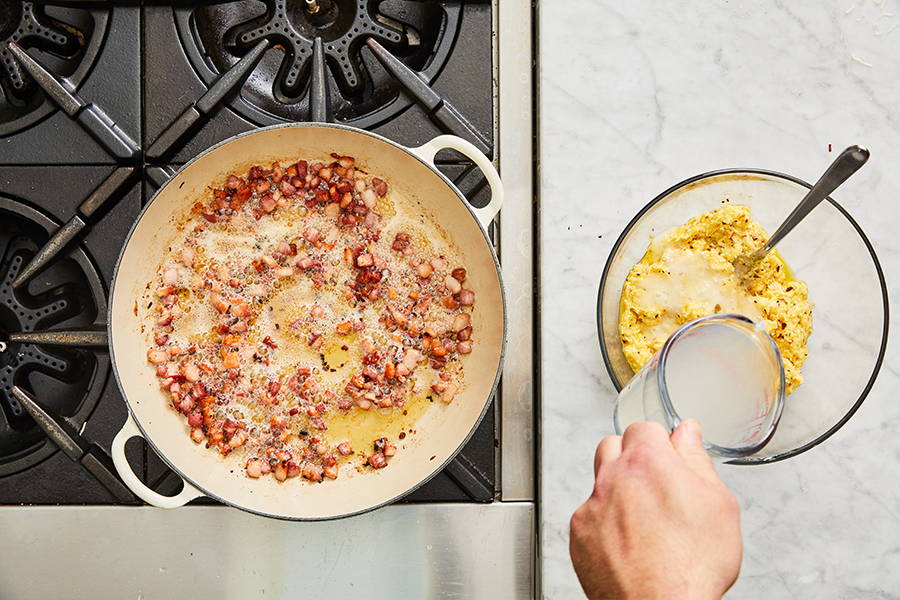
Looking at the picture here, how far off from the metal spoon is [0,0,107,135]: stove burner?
2.53ft

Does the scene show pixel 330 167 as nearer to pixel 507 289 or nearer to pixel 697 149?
pixel 507 289

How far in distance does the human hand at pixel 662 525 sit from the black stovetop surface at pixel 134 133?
0.28 m

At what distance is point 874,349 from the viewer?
805 millimetres

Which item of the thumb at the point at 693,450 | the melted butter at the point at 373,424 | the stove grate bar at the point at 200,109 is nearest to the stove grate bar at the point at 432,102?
the stove grate bar at the point at 200,109

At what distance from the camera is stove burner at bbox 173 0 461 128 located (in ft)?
2.94

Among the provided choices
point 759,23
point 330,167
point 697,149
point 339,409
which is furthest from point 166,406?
point 759,23

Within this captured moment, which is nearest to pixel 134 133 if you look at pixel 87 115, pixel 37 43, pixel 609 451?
pixel 87 115

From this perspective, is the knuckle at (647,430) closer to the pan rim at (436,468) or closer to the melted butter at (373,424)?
the pan rim at (436,468)

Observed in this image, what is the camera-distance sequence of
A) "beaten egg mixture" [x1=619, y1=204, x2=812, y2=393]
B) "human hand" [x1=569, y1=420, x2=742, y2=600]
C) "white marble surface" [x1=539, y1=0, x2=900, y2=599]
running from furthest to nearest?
"white marble surface" [x1=539, y1=0, x2=900, y2=599], "beaten egg mixture" [x1=619, y1=204, x2=812, y2=393], "human hand" [x1=569, y1=420, x2=742, y2=600]

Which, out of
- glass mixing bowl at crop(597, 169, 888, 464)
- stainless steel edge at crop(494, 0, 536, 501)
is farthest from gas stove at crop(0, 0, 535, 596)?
glass mixing bowl at crop(597, 169, 888, 464)

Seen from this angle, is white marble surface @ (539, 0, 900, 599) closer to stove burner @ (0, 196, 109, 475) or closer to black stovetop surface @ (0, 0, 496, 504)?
black stovetop surface @ (0, 0, 496, 504)

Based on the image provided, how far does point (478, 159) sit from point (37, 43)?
566 mm

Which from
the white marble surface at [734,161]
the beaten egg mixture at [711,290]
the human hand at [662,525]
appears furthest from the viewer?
the white marble surface at [734,161]

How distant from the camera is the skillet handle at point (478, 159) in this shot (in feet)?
2.63
